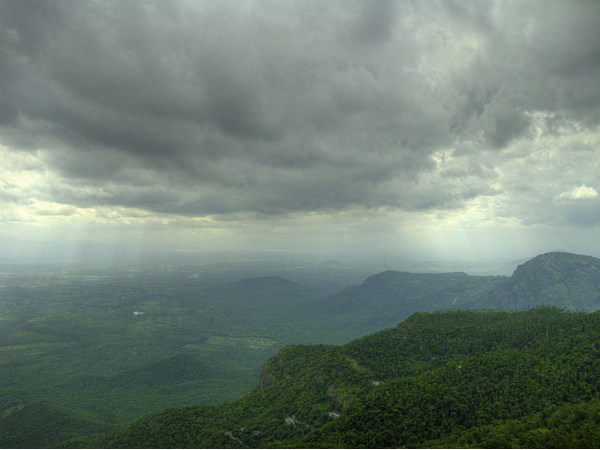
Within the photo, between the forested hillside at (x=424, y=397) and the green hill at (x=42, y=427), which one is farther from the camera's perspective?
the green hill at (x=42, y=427)

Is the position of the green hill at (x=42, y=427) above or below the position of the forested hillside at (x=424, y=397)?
below

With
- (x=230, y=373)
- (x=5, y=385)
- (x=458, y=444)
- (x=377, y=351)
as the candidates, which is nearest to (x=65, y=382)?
(x=5, y=385)

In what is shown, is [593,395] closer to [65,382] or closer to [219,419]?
[219,419]

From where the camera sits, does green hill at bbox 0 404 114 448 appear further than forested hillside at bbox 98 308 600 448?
Yes

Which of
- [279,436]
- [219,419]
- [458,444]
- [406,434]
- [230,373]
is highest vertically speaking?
[458,444]

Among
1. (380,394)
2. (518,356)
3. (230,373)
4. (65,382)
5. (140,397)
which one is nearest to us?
(380,394)

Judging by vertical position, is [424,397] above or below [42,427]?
above

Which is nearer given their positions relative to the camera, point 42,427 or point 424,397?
point 424,397

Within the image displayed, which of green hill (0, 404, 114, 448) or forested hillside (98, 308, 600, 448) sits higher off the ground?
forested hillside (98, 308, 600, 448)
